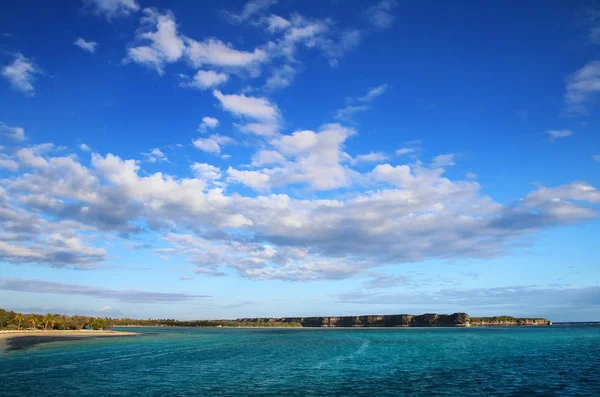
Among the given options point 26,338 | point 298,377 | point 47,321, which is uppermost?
point 298,377

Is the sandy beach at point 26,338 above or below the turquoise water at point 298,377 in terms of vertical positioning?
below

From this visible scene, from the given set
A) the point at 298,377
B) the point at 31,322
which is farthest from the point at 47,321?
the point at 298,377

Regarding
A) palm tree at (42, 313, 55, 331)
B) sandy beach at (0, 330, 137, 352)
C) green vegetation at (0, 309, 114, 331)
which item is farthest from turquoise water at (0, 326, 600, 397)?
palm tree at (42, 313, 55, 331)

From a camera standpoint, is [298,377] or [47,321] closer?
[298,377]

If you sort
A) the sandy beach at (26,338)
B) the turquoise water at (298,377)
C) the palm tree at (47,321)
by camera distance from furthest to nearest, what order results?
the palm tree at (47,321) → the sandy beach at (26,338) → the turquoise water at (298,377)

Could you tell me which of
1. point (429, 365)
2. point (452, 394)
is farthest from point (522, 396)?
point (429, 365)

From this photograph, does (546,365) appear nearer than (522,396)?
No

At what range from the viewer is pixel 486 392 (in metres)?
35.5

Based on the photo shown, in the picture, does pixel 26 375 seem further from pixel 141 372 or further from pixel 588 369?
pixel 588 369

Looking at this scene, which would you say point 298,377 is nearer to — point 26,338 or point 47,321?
point 26,338

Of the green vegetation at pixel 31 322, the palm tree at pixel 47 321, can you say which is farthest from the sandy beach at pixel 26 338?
the palm tree at pixel 47 321

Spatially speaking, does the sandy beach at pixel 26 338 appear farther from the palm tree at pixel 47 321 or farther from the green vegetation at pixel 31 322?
the palm tree at pixel 47 321

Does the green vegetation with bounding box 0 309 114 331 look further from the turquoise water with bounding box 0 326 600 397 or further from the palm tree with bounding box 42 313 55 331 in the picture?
the turquoise water with bounding box 0 326 600 397

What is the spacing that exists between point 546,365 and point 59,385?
199 feet
